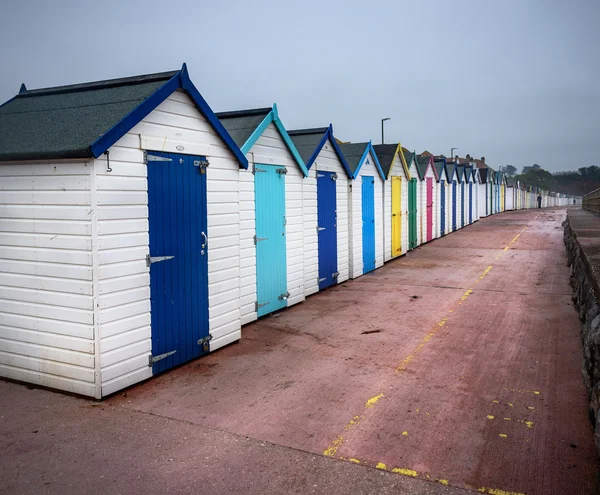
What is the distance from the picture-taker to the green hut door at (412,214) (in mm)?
18139

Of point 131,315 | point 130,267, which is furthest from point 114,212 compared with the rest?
point 131,315

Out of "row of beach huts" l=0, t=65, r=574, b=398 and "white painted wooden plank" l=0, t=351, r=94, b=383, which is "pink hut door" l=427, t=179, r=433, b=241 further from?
"white painted wooden plank" l=0, t=351, r=94, b=383

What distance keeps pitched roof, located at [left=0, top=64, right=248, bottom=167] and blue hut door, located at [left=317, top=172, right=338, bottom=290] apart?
4198 mm

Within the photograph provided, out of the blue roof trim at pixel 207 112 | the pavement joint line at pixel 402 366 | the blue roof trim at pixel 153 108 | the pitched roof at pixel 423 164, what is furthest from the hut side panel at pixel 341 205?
the pitched roof at pixel 423 164

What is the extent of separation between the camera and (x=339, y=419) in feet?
15.5

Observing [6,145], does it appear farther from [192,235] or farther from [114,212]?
[192,235]

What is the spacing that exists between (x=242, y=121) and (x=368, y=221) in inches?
225

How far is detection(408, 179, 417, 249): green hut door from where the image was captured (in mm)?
18139

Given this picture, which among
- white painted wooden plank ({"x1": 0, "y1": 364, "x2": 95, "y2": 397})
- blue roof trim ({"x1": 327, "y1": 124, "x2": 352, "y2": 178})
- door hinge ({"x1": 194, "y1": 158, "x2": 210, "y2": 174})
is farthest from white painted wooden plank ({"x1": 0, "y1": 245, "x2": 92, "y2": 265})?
blue roof trim ({"x1": 327, "y1": 124, "x2": 352, "y2": 178})

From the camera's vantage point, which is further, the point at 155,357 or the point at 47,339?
the point at 155,357

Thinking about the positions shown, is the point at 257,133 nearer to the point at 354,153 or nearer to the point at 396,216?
the point at 354,153

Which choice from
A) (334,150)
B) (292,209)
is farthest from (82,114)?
(334,150)

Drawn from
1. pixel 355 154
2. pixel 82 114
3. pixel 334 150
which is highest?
pixel 355 154

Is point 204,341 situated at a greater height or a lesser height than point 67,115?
lesser
